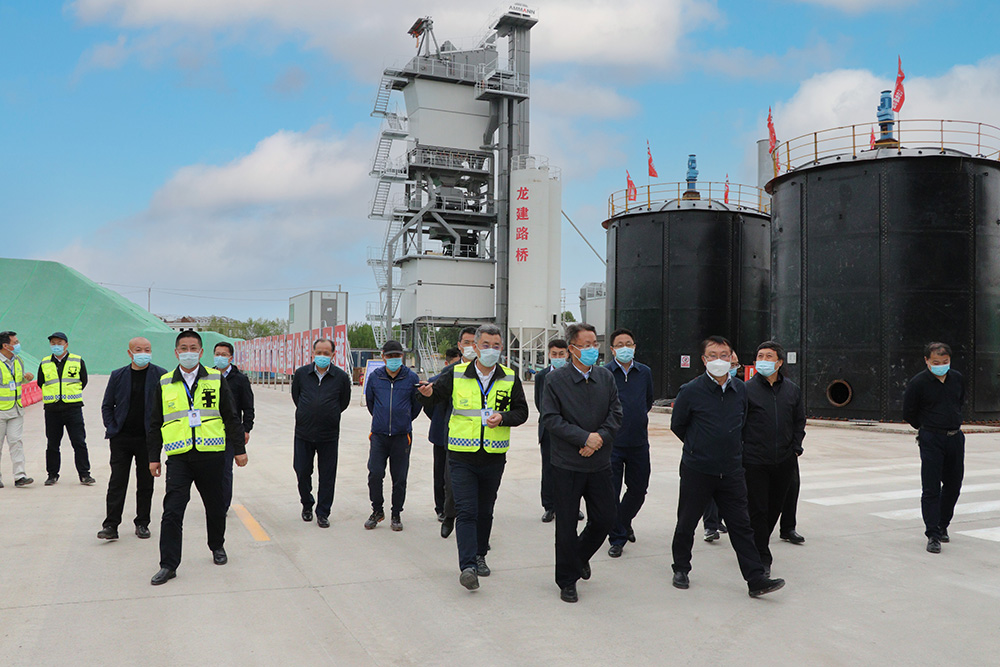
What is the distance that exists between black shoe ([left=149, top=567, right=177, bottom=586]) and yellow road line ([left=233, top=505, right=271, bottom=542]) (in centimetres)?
142

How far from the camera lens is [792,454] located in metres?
6.69

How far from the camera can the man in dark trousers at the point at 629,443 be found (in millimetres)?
7242

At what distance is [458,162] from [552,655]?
4969 cm

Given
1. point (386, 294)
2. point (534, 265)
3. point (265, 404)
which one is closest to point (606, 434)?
point (265, 404)

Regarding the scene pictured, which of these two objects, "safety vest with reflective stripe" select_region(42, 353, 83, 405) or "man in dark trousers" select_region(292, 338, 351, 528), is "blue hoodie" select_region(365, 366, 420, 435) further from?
"safety vest with reflective stripe" select_region(42, 353, 83, 405)

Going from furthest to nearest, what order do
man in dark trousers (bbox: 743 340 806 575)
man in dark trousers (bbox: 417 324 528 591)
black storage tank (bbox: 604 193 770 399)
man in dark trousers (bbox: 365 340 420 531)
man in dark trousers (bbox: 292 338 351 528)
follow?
black storage tank (bbox: 604 193 770 399)
man in dark trousers (bbox: 292 338 351 528)
man in dark trousers (bbox: 365 340 420 531)
man in dark trousers (bbox: 743 340 806 575)
man in dark trousers (bbox: 417 324 528 591)

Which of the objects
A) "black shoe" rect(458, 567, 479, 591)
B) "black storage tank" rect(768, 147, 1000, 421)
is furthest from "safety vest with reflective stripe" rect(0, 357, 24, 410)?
"black storage tank" rect(768, 147, 1000, 421)

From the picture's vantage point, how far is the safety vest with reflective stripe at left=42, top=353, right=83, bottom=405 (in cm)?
1010


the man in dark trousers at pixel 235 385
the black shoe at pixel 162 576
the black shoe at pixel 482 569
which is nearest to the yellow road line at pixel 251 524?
the man in dark trousers at pixel 235 385

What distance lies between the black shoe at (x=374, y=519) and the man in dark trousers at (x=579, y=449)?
2.80 metres

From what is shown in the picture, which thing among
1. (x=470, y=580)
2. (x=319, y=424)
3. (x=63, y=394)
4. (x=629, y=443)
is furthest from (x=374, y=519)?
(x=63, y=394)

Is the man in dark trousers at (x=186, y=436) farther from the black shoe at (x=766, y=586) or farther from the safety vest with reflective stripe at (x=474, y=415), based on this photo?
the black shoe at (x=766, y=586)

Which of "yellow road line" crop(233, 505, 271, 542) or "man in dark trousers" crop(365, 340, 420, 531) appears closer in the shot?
"yellow road line" crop(233, 505, 271, 542)

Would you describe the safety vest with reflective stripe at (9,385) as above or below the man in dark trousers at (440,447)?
above
